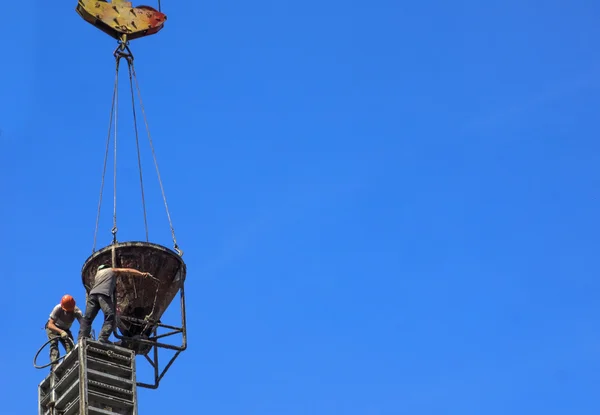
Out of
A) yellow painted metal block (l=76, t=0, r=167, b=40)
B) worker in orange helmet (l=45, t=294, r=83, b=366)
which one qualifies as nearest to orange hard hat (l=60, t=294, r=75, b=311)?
worker in orange helmet (l=45, t=294, r=83, b=366)

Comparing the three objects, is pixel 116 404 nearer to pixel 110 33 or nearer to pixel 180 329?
pixel 180 329

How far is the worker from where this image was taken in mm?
30812

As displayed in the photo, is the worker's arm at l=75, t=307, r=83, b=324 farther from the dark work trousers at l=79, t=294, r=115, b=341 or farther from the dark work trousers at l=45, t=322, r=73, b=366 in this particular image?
the dark work trousers at l=45, t=322, r=73, b=366

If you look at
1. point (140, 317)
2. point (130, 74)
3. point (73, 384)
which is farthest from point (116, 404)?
point (130, 74)

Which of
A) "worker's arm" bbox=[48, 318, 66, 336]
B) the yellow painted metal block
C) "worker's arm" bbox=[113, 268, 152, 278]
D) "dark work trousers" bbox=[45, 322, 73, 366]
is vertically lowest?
"dark work trousers" bbox=[45, 322, 73, 366]

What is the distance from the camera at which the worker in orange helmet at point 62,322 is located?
3106 cm

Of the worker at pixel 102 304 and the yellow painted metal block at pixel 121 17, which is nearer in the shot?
the worker at pixel 102 304

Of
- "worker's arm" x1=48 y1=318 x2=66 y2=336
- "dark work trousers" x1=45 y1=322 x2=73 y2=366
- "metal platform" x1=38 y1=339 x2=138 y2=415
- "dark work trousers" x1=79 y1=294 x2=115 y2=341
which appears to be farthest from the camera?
"worker's arm" x1=48 y1=318 x2=66 y2=336

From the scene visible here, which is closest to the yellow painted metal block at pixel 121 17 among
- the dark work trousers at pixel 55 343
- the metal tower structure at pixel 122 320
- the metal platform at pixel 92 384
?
the metal tower structure at pixel 122 320

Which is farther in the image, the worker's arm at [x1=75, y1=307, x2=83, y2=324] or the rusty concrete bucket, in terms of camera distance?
the rusty concrete bucket

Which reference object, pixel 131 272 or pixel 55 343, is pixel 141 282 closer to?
pixel 131 272

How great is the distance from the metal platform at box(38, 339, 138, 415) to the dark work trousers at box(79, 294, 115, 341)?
59 cm

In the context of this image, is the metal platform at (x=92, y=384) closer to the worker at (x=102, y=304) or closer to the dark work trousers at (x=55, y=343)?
the worker at (x=102, y=304)

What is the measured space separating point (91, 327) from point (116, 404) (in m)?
2.23
